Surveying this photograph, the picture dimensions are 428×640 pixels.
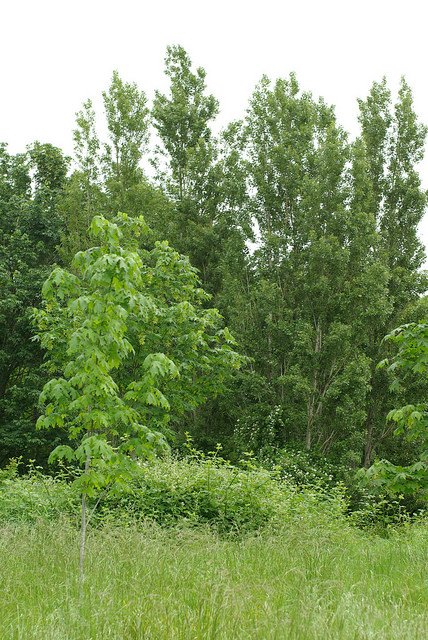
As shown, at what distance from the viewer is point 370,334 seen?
15820 millimetres

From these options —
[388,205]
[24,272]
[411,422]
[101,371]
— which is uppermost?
[388,205]

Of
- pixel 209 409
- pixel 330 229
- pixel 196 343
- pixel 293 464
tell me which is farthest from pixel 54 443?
pixel 330 229

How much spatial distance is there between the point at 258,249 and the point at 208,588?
14386 millimetres

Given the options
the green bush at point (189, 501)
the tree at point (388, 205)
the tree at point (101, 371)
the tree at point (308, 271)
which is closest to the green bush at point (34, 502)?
the green bush at point (189, 501)

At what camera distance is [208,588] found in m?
3.51

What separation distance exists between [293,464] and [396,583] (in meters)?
9.97

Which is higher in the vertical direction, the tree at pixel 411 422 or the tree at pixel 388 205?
the tree at pixel 388 205

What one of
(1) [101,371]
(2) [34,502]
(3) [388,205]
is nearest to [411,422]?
(1) [101,371]

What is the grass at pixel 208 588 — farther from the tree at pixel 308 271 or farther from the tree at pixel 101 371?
the tree at pixel 308 271

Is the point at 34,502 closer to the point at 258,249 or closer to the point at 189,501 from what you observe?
the point at 189,501

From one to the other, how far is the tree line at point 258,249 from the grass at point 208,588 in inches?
232

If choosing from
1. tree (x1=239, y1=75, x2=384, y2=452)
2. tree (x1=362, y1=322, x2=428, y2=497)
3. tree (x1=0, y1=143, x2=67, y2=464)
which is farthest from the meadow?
tree (x1=0, y1=143, x2=67, y2=464)

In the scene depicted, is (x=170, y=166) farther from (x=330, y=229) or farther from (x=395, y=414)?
(x=395, y=414)

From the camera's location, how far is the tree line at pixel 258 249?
14.8 meters
